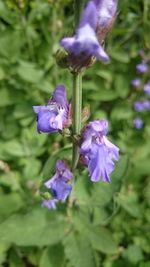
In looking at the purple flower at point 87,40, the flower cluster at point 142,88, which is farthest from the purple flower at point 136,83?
the purple flower at point 87,40

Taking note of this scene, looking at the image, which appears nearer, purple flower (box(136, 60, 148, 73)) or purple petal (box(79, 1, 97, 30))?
purple petal (box(79, 1, 97, 30))

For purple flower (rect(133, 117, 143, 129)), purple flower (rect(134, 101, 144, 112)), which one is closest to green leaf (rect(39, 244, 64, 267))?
purple flower (rect(133, 117, 143, 129))

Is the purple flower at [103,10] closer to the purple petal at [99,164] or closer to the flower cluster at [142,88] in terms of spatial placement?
the purple petal at [99,164]

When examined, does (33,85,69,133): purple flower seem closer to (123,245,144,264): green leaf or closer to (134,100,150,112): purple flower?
(123,245,144,264): green leaf

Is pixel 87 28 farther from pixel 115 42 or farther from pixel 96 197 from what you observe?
pixel 115 42

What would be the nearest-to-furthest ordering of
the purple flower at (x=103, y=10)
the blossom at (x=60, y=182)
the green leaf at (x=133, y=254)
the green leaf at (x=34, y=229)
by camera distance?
the purple flower at (x=103, y=10), the blossom at (x=60, y=182), the green leaf at (x=34, y=229), the green leaf at (x=133, y=254)

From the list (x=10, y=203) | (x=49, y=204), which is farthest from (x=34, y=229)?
(x=10, y=203)

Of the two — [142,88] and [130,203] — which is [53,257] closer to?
[130,203]
